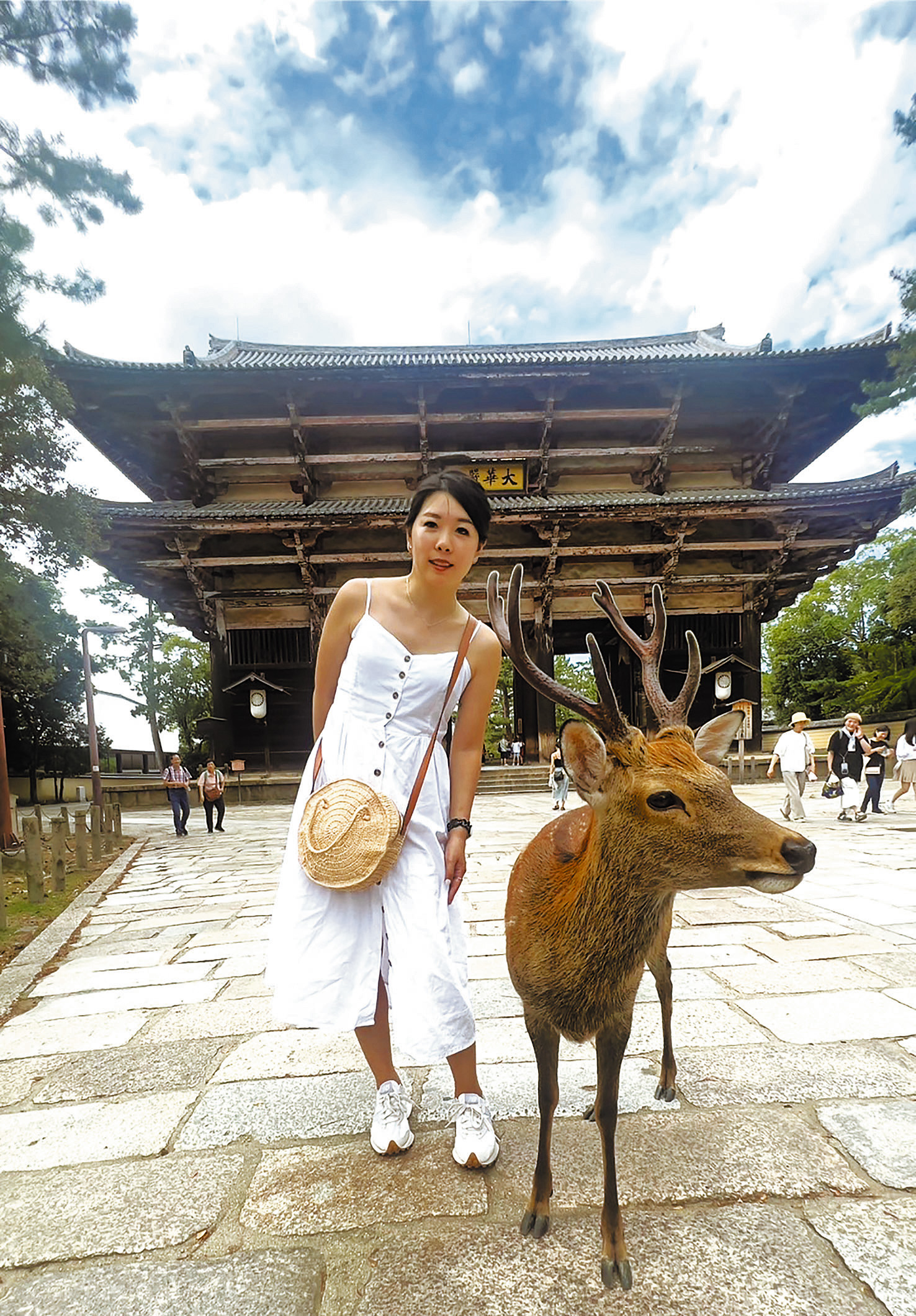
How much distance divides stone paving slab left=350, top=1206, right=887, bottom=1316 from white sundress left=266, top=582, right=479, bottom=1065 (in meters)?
0.41

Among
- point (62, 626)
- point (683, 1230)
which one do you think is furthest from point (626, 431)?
point (683, 1230)

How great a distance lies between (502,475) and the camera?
14453 millimetres

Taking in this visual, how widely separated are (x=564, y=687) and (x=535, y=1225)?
1.31m

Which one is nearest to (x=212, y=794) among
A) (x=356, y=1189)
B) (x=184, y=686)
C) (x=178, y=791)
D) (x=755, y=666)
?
(x=178, y=791)

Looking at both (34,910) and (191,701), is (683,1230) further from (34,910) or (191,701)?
(191,701)

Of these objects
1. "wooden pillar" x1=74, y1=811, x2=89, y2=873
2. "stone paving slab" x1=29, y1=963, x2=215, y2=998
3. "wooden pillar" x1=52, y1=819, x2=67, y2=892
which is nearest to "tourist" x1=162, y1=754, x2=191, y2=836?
"wooden pillar" x1=74, y1=811, x2=89, y2=873

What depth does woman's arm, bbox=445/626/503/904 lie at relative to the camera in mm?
1953

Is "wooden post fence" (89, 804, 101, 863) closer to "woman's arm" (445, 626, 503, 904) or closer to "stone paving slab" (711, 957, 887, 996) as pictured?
"stone paving slab" (711, 957, 887, 996)

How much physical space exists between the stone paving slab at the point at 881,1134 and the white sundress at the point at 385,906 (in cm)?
117

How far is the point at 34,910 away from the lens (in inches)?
209

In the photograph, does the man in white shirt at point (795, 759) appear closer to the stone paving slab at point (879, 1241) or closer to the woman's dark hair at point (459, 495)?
the stone paving slab at point (879, 1241)

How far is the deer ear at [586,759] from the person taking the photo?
141 centimetres

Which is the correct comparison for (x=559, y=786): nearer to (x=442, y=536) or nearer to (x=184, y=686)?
(x=442, y=536)

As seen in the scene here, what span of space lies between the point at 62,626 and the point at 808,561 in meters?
15.8
